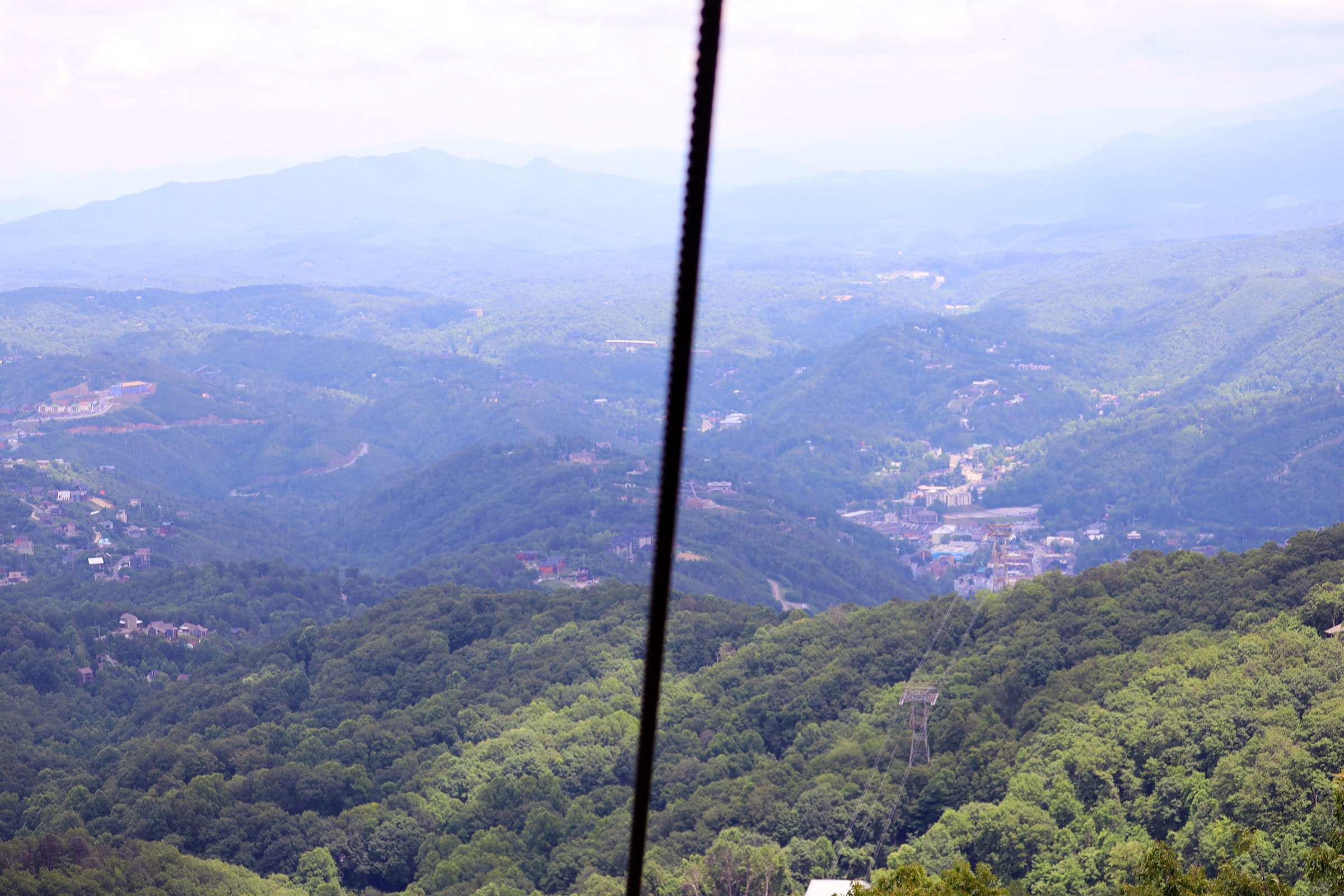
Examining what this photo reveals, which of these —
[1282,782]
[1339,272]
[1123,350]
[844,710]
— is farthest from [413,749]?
[1339,272]

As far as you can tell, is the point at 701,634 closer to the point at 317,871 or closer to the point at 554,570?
the point at 317,871

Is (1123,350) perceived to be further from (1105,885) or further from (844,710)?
(1105,885)

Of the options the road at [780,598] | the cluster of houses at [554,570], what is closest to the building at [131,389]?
the cluster of houses at [554,570]

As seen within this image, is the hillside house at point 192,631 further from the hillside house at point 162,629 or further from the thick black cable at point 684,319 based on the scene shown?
the thick black cable at point 684,319

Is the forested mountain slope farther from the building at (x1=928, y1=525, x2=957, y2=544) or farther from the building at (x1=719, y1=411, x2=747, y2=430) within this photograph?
the building at (x1=719, y1=411, x2=747, y2=430)

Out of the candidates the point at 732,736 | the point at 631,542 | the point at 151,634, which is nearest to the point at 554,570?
the point at 631,542

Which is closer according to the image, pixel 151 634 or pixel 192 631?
pixel 151 634

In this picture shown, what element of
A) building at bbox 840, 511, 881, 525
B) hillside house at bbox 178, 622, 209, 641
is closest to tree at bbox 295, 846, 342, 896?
hillside house at bbox 178, 622, 209, 641
